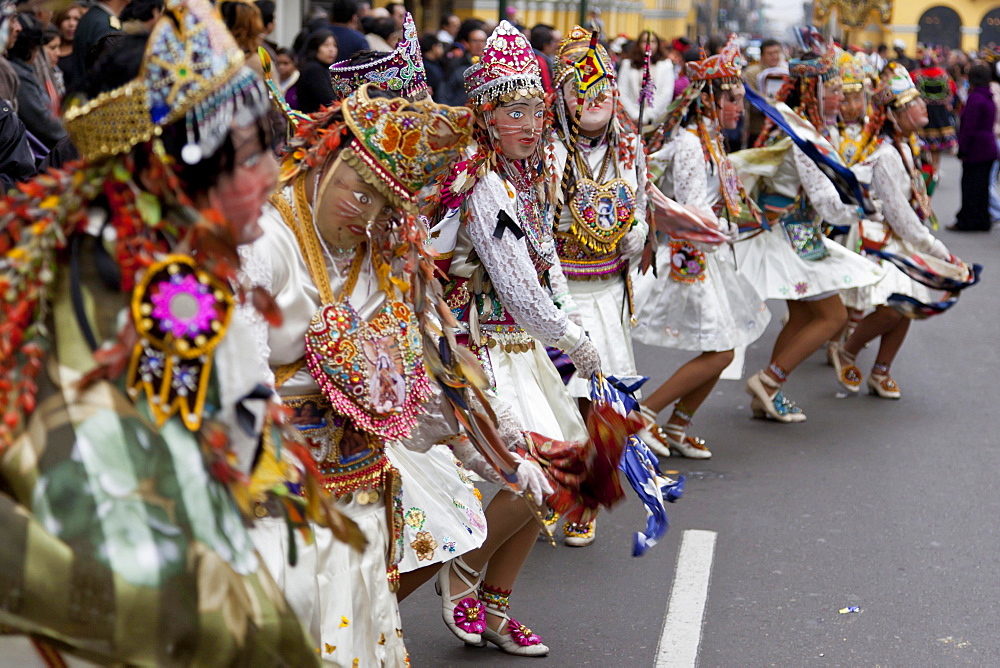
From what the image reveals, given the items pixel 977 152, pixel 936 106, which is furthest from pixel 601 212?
pixel 936 106

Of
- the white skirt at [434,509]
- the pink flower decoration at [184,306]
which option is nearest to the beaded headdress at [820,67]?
the white skirt at [434,509]

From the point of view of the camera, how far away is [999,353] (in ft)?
30.4

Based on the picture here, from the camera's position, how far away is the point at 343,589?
271 cm

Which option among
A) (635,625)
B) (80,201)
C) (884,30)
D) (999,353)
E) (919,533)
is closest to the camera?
(80,201)

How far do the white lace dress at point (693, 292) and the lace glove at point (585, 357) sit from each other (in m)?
1.98

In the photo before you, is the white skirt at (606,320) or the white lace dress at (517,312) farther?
the white skirt at (606,320)

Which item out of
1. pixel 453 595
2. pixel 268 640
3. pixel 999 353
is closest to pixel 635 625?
pixel 453 595

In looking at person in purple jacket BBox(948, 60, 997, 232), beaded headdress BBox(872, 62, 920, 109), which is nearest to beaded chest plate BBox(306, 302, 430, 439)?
beaded headdress BBox(872, 62, 920, 109)

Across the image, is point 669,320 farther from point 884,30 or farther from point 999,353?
point 884,30

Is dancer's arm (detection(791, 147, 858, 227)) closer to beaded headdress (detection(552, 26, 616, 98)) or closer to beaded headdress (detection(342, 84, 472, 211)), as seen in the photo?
beaded headdress (detection(552, 26, 616, 98))

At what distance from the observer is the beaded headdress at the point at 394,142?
270 centimetres

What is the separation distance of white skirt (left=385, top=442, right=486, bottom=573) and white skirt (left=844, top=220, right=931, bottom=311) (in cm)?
483

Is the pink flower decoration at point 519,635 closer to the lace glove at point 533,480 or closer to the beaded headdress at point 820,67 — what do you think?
the lace glove at point 533,480

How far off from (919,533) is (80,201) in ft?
14.8
